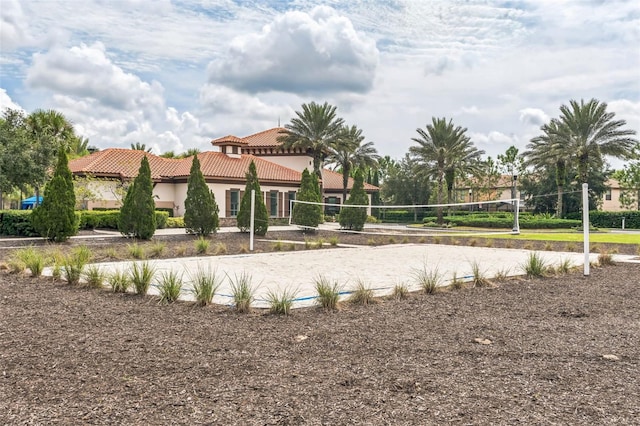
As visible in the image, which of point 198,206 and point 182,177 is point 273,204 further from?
point 198,206

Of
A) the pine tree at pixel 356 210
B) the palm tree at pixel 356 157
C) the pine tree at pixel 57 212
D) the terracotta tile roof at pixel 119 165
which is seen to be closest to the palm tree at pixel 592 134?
the palm tree at pixel 356 157

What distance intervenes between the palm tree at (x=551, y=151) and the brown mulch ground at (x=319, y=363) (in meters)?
35.5

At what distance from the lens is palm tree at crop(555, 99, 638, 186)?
37.2 metres

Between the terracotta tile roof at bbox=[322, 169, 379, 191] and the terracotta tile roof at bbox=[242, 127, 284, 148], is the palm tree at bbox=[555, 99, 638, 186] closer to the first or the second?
the terracotta tile roof at bbox=[322, 169, 379, 191]

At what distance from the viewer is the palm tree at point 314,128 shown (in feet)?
128

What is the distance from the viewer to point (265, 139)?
44156 millimetres

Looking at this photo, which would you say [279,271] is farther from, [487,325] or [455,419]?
[455,419]

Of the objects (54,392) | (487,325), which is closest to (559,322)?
(487,325)

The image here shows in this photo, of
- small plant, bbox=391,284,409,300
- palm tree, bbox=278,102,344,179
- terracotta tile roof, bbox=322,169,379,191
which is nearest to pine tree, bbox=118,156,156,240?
small plant, bbox=391,284,409,300

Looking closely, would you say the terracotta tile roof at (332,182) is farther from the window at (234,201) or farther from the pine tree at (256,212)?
the pine tree at (256,212)

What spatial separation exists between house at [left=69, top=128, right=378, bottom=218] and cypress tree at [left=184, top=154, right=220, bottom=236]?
23.6 feet

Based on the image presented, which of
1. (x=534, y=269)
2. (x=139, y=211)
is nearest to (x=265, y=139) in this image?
(x=139, y=211)

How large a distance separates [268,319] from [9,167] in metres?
24.3

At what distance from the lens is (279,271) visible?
A: 10.8 m
